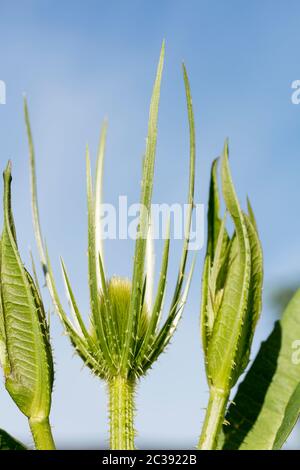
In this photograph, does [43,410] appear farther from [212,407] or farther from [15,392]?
[212,407]

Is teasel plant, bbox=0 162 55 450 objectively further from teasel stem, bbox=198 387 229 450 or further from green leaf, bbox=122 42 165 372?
teasel stem, bbox=198 387 229 450

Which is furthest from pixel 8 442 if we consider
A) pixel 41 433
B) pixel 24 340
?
pixel 24 340

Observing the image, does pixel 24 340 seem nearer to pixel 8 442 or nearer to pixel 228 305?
pixel 8 442

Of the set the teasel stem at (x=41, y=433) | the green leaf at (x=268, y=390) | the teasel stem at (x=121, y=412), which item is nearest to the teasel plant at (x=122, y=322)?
the teasel stem at (x=121, y=412)

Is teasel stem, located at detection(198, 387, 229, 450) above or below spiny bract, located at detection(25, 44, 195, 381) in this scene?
below

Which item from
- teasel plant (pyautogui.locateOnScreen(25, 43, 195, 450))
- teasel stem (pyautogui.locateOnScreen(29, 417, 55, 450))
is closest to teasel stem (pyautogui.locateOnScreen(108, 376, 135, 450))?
teasel plant (pyautogui.locateOnScreen(25, 43, 195, 450))

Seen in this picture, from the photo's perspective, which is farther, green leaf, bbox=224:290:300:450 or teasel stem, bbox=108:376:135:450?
green leaf, bbox=224:290:300:450
